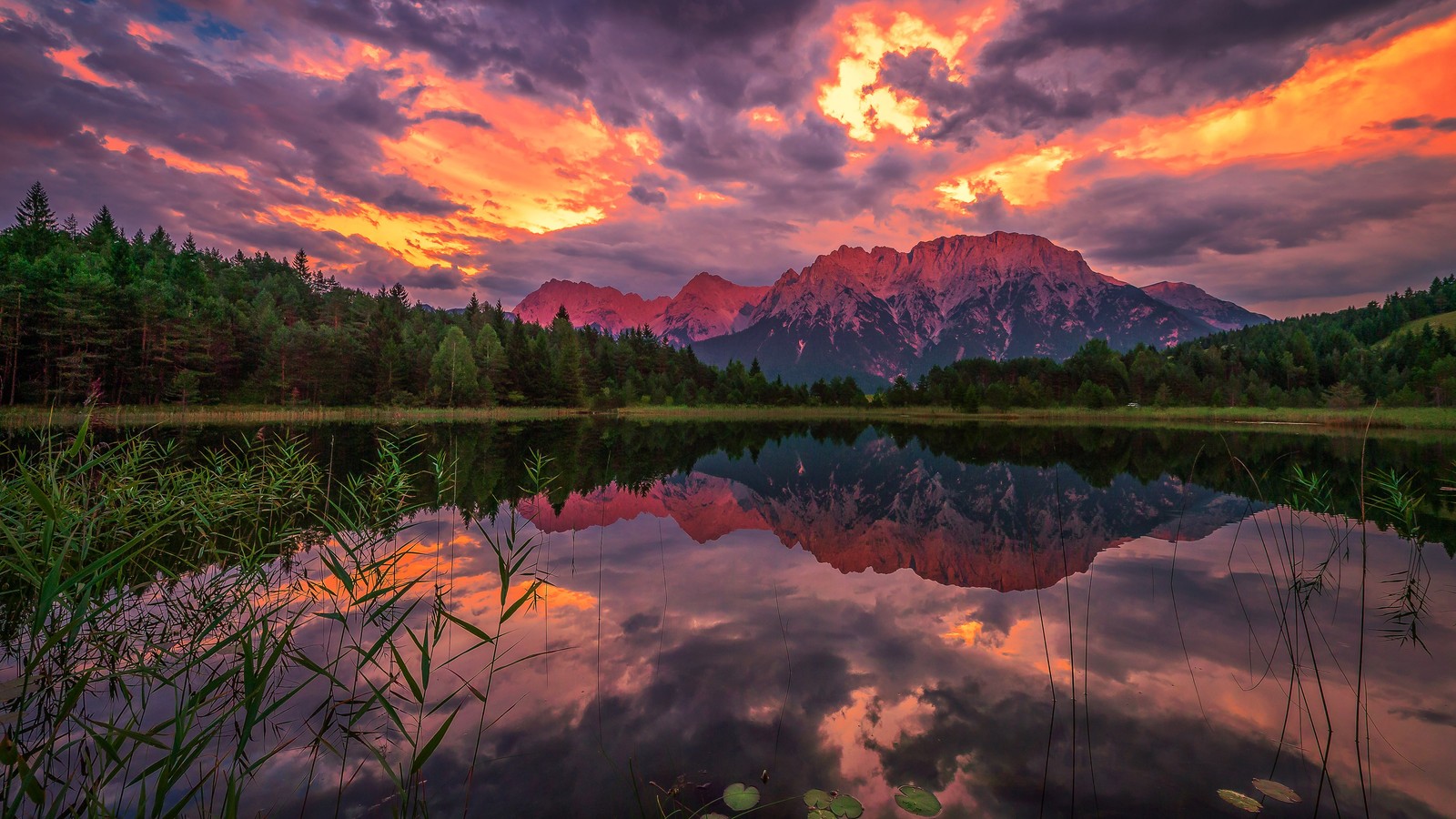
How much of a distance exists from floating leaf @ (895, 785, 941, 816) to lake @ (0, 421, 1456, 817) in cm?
11

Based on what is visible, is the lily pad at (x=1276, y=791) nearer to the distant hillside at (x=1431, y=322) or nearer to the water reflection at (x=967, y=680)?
the water reflection at (x=967, y=680)

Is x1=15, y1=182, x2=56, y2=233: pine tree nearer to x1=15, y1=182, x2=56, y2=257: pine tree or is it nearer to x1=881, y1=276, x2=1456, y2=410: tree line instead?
x1=15, y1=182, x2=56, y2=257: pine tree

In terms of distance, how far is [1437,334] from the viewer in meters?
118

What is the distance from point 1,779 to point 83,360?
73.3 meters

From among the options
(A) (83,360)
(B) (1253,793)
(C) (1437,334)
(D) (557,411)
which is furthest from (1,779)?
(C) (1437,334)

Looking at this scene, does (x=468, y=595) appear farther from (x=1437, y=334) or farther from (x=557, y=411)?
(x=1437, y=334)

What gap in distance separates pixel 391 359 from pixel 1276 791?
97530mm

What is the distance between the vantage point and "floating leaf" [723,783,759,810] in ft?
16.0

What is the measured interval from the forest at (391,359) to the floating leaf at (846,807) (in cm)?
4434

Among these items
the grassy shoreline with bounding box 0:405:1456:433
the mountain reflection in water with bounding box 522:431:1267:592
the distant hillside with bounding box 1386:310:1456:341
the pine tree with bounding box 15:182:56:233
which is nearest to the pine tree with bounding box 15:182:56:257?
the pine tree with bounding box 15:182:56:233

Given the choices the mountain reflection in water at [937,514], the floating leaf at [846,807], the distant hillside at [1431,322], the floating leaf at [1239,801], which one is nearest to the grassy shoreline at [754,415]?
the mountain reflection in water at [937,514]

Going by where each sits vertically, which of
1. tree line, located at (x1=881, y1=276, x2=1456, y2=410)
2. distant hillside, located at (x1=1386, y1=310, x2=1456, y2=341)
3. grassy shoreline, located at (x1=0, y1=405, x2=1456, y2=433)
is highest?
distant hillside, located at (x1=1386, y1=310, x2=1456, y2=341)

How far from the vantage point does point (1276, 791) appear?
5.14m

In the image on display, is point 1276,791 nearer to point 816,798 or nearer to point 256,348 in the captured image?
point 816,798
